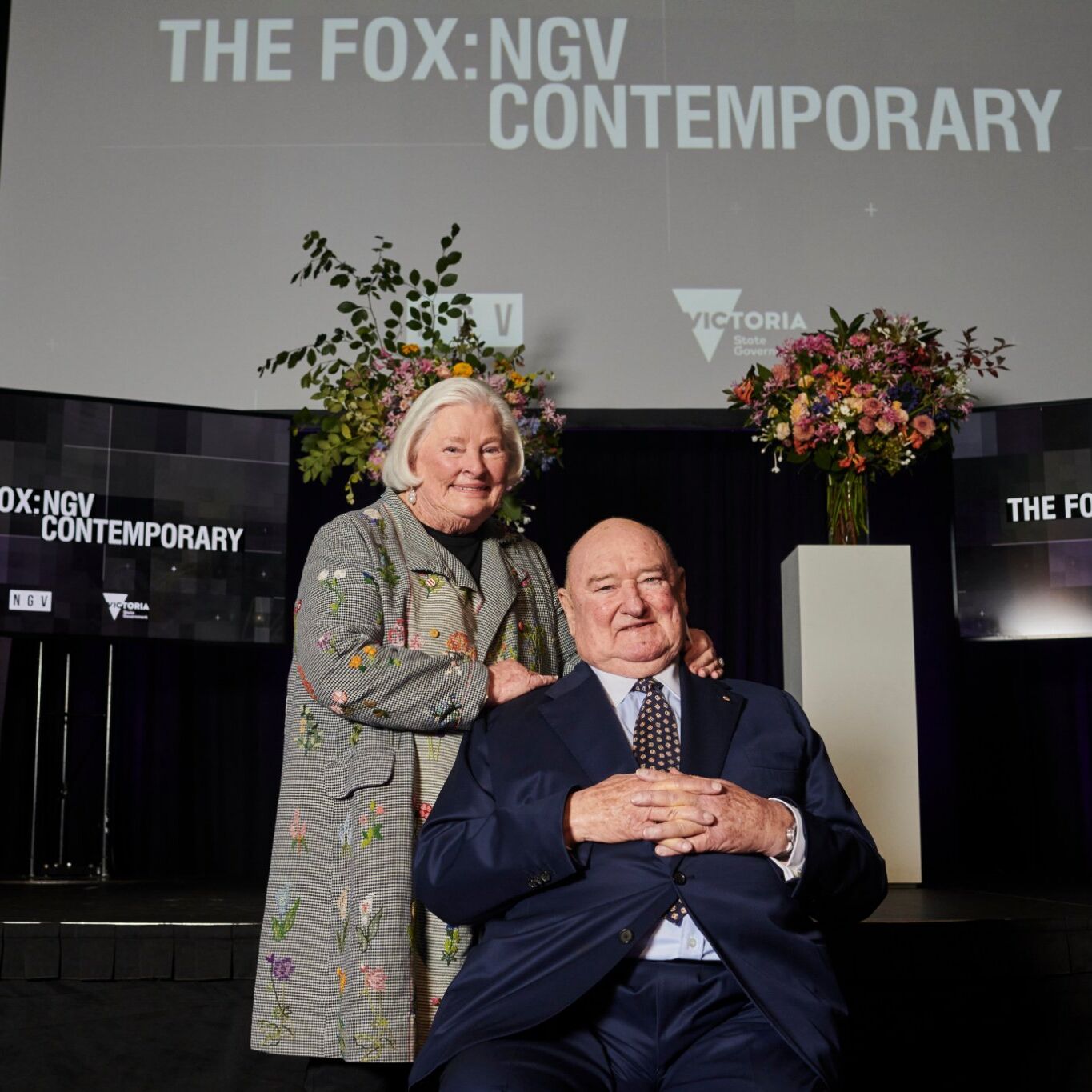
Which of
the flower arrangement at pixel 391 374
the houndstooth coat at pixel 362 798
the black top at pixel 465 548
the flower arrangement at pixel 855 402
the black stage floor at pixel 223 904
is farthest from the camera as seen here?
the flower arrangement at pixel 391 374

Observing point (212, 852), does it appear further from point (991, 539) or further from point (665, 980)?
point (665, 980)

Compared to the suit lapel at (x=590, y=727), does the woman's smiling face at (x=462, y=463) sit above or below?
above

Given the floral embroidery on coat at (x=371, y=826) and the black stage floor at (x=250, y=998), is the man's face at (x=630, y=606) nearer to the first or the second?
the floral embroidery on coat at (x=371, y=826)

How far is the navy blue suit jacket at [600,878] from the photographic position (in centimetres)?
174

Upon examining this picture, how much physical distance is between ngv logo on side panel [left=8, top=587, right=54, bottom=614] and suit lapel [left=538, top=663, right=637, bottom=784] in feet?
8.58

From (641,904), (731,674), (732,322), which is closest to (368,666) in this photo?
(641,904)

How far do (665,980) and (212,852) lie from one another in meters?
3.68

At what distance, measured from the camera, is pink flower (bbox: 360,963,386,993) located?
77.8 inches

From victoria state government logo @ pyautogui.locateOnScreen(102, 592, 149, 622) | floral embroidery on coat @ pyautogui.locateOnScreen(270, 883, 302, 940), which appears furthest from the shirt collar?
victoria state government logo @ pyautogui.locateOnScreen(102, 592, 149, 622)

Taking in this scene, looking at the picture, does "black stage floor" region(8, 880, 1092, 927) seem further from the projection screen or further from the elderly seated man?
the projection screen

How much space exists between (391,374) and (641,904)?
101 inches

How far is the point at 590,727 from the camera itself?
1.90 meters

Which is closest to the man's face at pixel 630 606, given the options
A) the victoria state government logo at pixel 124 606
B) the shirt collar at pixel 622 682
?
the shirt collar at pixel 622 682

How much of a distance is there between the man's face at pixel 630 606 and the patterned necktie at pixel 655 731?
0.09ft
